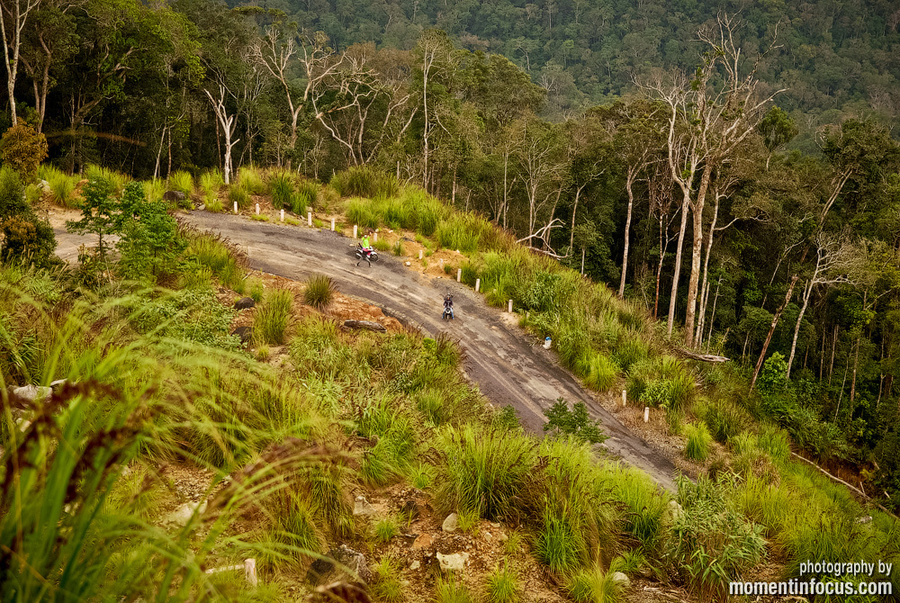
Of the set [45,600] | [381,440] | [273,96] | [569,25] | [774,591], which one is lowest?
[774,591]

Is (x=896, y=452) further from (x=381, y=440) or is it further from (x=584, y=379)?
(x=381, y=440)

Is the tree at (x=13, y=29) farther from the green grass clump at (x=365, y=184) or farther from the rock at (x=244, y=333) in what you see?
the rock at (x=244, y=333)

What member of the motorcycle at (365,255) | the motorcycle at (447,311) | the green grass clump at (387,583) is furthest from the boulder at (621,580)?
the motorcycle at (365,255)

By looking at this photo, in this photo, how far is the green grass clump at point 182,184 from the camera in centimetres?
1744

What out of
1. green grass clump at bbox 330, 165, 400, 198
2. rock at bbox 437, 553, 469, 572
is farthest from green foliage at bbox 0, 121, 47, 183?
rock at bbox 437, 553, 469, 572

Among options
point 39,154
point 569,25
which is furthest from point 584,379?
point 569,25

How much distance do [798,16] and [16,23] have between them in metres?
131

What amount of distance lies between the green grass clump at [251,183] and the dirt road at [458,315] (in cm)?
158

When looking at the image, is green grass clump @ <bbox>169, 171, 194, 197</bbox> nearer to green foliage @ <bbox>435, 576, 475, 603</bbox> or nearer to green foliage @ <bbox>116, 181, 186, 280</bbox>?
green foliage @ <bbox>116, 181, 186, 280</bbox>

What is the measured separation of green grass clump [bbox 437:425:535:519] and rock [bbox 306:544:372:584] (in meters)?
1.11

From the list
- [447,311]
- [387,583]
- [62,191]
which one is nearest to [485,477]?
[387,583]

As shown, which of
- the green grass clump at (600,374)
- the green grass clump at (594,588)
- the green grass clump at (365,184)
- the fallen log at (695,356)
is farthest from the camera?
the green grass clump at (365,184)

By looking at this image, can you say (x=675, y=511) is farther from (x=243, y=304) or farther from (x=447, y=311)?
(x=447, y=311)

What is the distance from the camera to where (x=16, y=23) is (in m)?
22.9
